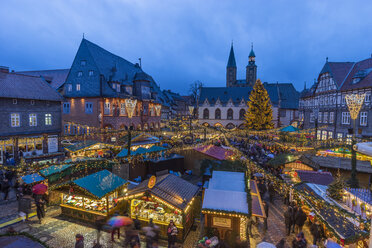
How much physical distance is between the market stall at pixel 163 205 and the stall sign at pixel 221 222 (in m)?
1.35

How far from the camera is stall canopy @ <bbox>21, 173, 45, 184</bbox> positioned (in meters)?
11.5

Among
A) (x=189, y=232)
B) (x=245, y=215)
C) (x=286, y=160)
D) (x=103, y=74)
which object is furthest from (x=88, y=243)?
(x=103, y=74)

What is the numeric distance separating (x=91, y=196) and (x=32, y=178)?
211 inches

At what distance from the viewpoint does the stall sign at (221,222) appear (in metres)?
8.13

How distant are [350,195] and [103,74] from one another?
105 feet


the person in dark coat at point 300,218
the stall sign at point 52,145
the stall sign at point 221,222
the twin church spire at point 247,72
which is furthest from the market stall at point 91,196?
the twin church spire at point 247,72

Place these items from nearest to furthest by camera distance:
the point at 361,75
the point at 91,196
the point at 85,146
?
the point at 91,196
the point at 85,146
the point at 361,75

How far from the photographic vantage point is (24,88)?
22.1m

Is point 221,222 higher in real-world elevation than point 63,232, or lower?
higher

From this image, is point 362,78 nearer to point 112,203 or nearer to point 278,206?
point 278,206

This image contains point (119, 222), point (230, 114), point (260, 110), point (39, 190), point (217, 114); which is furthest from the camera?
point (217, 114)

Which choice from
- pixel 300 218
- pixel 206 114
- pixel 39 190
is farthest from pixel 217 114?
pixel 39 190

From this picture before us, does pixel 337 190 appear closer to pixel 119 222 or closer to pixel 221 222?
pixel 221 222

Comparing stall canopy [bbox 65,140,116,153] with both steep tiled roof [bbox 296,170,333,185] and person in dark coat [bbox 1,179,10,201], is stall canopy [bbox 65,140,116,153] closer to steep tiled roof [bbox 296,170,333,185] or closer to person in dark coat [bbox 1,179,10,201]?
person in dark coat [bbox 1,179,10,201]
